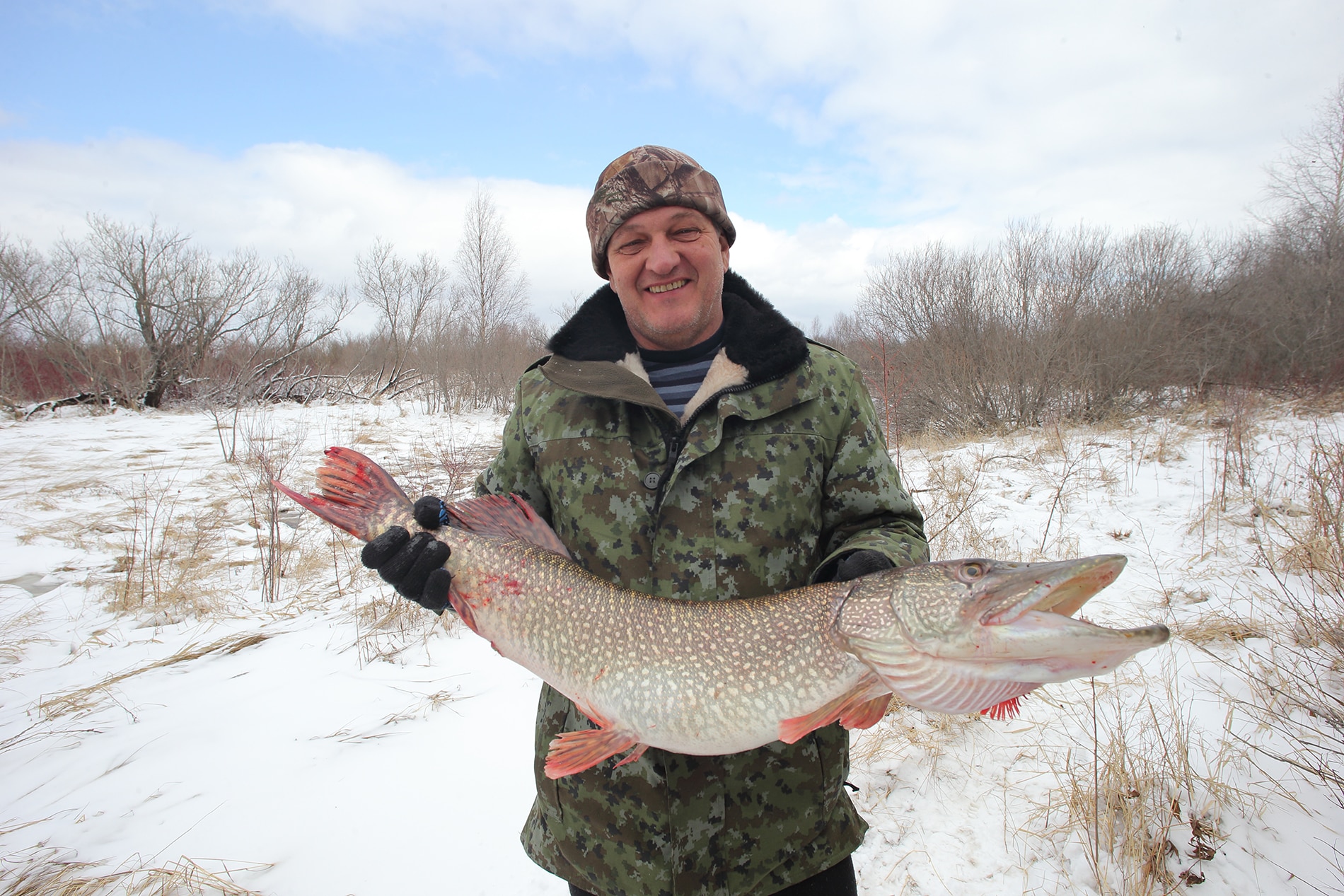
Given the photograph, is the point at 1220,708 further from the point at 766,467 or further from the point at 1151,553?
the point at 766,467

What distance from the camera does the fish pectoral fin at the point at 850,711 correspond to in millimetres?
1254

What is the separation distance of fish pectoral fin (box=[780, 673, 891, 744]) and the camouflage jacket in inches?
6.6

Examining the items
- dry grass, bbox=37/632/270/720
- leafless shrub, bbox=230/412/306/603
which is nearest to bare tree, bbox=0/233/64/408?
leafless shrub, bbox=230/412/306/603

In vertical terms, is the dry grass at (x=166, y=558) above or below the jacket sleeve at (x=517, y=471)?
below

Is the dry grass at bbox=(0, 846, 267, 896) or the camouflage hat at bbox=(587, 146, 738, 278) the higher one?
the camouflage hat at bbox=(587, 146, 738, 278)

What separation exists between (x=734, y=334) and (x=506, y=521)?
0.81 metres

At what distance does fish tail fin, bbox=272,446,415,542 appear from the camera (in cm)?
161

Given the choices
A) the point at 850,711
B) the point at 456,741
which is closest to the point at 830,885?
the point at 850,711

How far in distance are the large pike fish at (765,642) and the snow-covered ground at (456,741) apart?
4.39 feet

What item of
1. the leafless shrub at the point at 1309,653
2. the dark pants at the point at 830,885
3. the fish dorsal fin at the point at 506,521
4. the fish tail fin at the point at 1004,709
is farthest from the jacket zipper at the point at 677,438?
the leafless shrub at the point at 1309,653

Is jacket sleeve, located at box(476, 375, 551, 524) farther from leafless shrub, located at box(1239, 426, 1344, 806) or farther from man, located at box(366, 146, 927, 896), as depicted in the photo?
leafless shrub, located at box(1239, 426, 1344, 806)

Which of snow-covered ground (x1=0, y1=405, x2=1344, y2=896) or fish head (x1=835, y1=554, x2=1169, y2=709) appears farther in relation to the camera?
snow-covered ground (x1=0, y1=405, x2=1344, y2=896)

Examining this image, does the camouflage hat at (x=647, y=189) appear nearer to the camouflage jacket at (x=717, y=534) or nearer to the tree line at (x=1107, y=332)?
the camouflage jacket at (x=717, y=534)

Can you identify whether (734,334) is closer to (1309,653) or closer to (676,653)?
(676,653)
